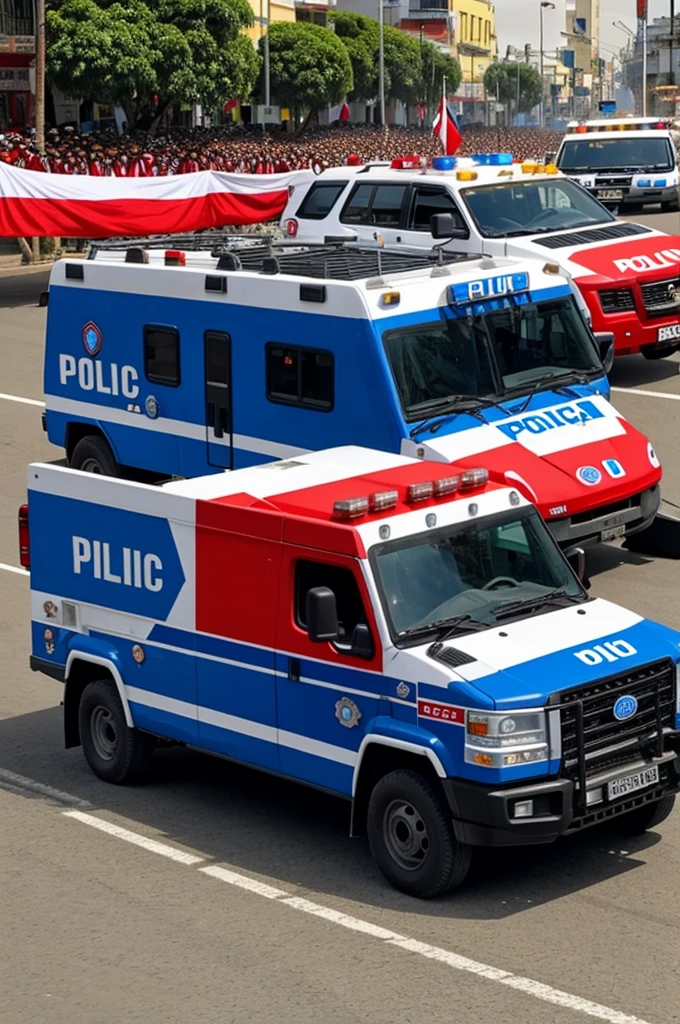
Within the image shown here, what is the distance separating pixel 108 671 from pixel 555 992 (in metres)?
3.62

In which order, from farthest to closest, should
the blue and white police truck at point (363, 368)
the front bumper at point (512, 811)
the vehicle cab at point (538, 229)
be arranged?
the vehicle cab at point (538, 229), the blue and white police truck at point (363, 368), the front bumper at point (512, 811)

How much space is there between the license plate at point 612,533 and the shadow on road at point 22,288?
54.5 feet

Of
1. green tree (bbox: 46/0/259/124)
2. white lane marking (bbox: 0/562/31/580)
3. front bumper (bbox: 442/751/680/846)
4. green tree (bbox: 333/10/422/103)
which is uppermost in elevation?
green tree (bbox: 333/10/422/103)

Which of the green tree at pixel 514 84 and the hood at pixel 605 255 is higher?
the green tree at pixel 514 84

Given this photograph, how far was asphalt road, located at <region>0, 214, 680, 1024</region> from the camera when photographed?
6859mm

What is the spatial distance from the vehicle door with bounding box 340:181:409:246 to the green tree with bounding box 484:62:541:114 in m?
153

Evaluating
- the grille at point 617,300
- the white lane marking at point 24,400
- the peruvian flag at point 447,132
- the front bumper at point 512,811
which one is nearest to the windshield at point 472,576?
the front bumper at point 512,811

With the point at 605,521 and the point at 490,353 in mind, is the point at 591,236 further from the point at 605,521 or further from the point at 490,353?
the point at 605,521

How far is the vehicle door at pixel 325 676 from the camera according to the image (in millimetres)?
7969

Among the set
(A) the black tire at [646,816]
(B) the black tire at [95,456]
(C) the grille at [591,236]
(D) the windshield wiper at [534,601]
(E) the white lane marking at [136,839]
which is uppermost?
(C) the grille at [591,236]

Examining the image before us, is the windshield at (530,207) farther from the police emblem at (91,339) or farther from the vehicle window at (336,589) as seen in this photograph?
the vehicle window at (336,589)

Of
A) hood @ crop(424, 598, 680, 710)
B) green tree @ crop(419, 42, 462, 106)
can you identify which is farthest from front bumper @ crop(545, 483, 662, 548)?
green tree @ crop(419, 42, 462, 106)

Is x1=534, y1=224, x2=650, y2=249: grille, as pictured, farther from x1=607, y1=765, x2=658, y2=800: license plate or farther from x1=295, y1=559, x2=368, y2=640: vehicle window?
x1=607, y1=765, x2=658, y2=800: license plate

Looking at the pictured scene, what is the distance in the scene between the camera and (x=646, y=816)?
328 inches
